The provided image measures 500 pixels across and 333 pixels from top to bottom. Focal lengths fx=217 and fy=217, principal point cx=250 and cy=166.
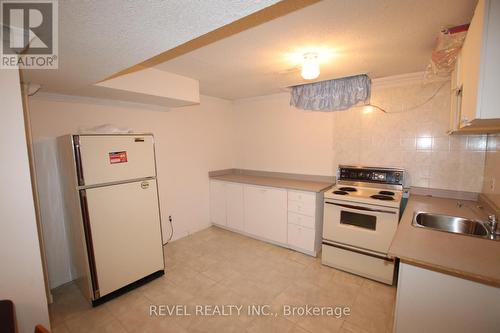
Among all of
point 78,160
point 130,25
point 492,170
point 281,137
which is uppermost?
point 130,25

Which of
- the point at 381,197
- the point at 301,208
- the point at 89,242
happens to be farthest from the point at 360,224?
the point at 89,242

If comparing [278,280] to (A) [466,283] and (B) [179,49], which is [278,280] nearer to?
(A) [466,283]

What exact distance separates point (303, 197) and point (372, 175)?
2.96 ft

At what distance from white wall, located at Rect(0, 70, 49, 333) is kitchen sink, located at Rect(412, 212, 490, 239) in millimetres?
2524

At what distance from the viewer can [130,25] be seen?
3.10 ft

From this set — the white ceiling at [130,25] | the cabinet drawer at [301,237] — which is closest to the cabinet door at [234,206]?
the cabinet drawer at [301,237]

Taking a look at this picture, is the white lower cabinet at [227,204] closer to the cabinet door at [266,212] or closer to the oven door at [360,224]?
the cabinet door at [266,212]

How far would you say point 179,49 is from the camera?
177 centimetres

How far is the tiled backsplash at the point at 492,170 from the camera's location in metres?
1.74

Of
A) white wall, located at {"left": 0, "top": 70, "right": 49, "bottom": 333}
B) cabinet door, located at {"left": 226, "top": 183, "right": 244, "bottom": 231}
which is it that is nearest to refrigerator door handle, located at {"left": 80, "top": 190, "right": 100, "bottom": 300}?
white wall, located at {"left": 0, "top": 70, "right": 49, "bottom": 333}

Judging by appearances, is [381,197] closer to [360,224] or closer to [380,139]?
[360,224]

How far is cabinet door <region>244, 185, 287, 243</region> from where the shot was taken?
9.84 ft

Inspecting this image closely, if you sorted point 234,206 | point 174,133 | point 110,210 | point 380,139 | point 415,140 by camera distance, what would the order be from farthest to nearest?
1. point 234,206
2. point 174,133
3. point 380,139
4. point 415,140
5. point 110,210

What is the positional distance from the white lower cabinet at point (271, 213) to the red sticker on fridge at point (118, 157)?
1717mm
